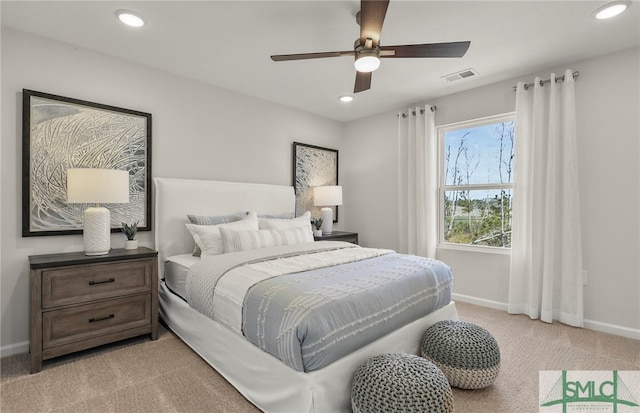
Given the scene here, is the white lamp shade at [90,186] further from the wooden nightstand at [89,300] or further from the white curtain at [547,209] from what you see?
the white curtain at [547,209]

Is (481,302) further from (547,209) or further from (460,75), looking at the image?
(460,75)

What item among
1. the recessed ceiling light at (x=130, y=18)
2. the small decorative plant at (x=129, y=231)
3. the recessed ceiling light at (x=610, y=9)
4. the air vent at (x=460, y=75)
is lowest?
the small decorative plant at (x=129, y=231)

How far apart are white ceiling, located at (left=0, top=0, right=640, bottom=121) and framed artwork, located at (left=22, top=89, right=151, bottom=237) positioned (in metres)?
0.57

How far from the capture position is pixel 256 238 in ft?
9.45

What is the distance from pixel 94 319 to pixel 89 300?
159 mm

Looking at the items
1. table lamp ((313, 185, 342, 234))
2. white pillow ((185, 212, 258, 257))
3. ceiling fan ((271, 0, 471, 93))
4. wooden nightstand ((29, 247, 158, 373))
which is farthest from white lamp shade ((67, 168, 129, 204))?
table lamp ((313, 185, 342, 234))

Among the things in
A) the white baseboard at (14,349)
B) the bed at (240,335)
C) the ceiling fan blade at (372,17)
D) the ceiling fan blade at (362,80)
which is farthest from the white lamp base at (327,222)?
the white baseboard at (14,349)

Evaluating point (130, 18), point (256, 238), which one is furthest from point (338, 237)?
point (130, 18)

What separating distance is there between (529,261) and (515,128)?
4.64 feet

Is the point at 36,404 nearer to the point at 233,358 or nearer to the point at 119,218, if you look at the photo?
the point at 233,358

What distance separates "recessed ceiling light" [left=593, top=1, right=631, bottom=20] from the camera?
6.99 ft

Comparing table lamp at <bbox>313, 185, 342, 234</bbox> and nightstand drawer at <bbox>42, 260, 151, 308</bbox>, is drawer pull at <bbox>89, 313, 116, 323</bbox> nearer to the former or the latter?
nightstand drawer at <bbox>42, 260, 151, 308</bbox>

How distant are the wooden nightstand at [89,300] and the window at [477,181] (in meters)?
3.45

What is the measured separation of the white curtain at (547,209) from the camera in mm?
2945
